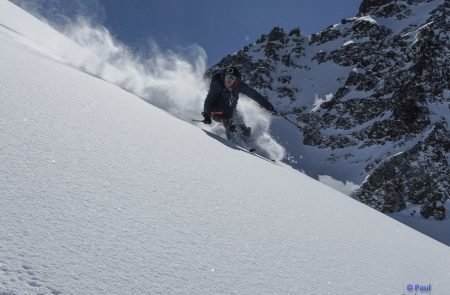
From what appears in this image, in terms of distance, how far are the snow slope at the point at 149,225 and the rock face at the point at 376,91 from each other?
26058 millimetres

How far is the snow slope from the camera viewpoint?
4.11ft

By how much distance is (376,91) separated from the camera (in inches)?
2233

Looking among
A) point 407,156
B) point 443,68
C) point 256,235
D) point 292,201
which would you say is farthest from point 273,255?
point 443,68

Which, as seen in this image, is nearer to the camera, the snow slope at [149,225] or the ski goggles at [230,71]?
the snow slope at [149,225]

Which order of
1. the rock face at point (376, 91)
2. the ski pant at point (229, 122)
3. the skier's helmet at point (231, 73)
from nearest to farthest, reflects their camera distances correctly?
1. the skier's helmet at point (231, 73)
2. the ski pant at point (229, 122)
3. the rock face at point (376, 91)

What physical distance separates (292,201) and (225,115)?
→ 6806 mm

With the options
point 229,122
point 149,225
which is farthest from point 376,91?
point 149,225

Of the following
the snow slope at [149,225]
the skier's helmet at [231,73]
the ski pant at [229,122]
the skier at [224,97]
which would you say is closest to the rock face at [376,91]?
the ski pant at [229,122]

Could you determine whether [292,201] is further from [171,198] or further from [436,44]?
[436,44]

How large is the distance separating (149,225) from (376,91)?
196 ft

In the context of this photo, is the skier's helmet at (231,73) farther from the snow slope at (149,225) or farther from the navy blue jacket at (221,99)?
the snow slope at (149,225)

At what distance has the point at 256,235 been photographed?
2.22m

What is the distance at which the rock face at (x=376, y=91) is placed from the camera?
39781 millimetres

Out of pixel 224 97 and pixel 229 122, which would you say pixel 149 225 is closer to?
pixel 224 97
